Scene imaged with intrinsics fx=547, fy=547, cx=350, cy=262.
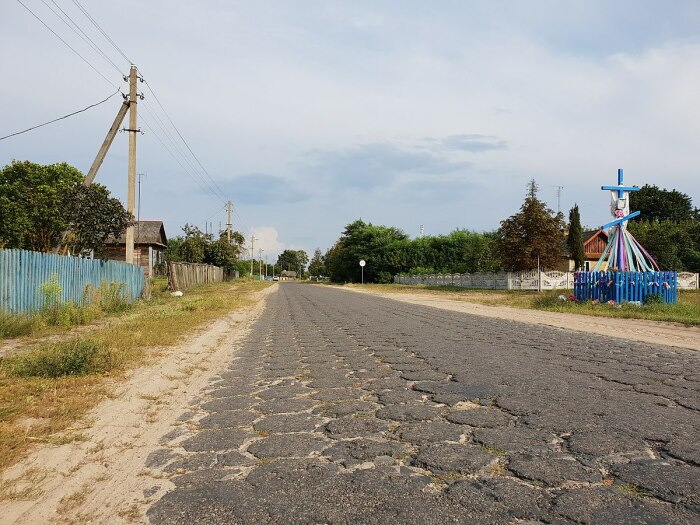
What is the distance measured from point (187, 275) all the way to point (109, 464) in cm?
3184

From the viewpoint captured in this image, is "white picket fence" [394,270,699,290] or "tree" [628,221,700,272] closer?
"white picket fence" [394,270,699,290]

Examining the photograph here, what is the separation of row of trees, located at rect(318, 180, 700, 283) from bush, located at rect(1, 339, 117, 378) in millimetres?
33918

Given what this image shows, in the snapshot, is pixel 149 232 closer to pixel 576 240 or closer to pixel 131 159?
pixel 131 159

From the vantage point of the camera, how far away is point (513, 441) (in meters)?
4.14

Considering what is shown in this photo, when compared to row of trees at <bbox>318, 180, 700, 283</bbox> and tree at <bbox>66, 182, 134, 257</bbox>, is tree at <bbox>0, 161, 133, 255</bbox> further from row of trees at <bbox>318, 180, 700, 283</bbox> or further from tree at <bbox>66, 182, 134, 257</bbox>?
row of trees at <bbox>318, 180, 700, 283</bbox>

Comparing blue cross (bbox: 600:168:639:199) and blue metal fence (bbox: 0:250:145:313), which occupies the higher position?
blue cross (bbox: 600:168:639:199)

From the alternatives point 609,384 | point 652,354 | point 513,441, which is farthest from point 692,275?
point 513,441

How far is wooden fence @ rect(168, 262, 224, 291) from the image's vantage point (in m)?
29.4

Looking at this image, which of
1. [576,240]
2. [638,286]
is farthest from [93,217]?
[576,240]

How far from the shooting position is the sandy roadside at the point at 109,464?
3.09 metres

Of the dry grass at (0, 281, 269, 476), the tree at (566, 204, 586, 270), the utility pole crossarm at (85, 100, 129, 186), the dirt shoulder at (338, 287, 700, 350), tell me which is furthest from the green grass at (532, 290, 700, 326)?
the tree at (566, 204, 586, 270)

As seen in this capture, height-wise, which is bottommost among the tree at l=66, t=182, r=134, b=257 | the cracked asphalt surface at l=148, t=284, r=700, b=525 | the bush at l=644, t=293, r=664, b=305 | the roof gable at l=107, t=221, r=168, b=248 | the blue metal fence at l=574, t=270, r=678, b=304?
the cracked asphalt surface at l=148, t=284, r=700, b=525

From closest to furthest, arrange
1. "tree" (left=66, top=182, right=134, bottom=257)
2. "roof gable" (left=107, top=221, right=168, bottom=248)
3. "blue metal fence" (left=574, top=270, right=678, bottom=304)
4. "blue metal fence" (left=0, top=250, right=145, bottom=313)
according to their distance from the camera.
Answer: "blue metal fence" (left=0, top=250, right=145, bottom=313) < "tree" (left=66, top=182, right=134, bottom=257) < "blue metal fence" (left=574, top=270, right=678, bottom=304) < "roof gable" (left=107, top=221, right=168, bottom=248)

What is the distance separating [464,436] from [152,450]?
2412 mm
